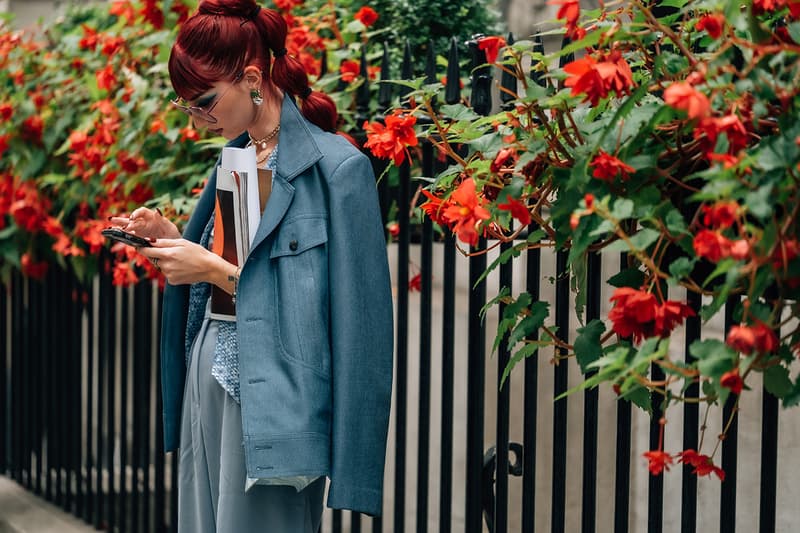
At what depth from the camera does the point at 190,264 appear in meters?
2.41

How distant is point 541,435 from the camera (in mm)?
3805

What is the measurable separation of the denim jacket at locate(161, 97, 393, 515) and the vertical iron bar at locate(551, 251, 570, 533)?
0.46 metres

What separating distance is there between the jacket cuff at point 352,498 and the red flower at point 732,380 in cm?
94

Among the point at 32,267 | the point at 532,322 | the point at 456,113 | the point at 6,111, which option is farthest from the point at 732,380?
the point at 32,267

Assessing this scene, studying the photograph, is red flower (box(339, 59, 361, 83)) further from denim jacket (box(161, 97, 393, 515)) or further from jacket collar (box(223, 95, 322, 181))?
denim jacket (box(161, 97, 393, 515))

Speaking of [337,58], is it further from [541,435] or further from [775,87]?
[775,87]

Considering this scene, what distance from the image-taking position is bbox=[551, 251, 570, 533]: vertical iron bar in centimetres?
263

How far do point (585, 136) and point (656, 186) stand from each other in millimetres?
167

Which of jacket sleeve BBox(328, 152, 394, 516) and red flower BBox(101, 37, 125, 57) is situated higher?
red flower BBox(101, 37, 125, 57)

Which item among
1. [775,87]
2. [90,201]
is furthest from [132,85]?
[775,87]

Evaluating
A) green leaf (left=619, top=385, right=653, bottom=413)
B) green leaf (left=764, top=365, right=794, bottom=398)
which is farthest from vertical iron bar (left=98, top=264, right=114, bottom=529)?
green leaf (left=764, top=365, right=794, bottom=398)

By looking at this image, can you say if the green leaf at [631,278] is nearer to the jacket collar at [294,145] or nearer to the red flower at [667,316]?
the red flower at [667,316]

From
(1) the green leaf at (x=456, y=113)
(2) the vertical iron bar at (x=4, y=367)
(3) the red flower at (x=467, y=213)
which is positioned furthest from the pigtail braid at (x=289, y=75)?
(2) the vertical iron bar at (x=4, y=367)

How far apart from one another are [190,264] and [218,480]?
500 mm
